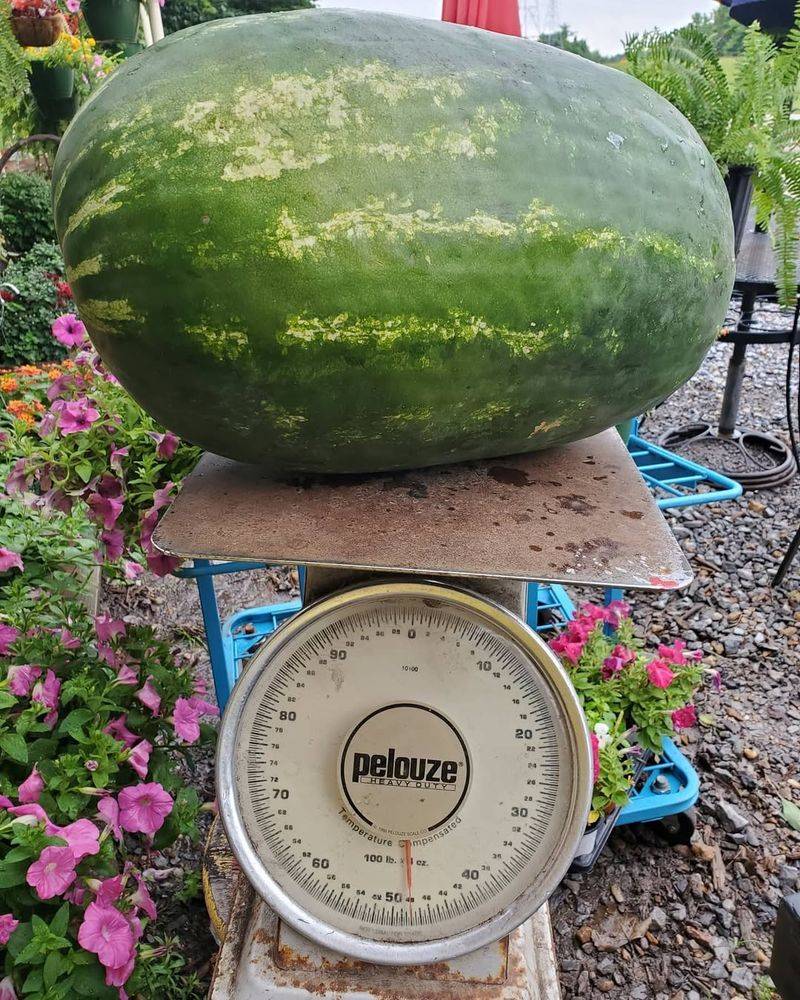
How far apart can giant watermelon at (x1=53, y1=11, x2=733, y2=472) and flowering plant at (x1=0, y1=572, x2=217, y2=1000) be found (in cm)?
54

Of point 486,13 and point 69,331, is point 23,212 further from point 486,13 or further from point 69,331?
point 486,13

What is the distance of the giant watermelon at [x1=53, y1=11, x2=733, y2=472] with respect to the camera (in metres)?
0.84

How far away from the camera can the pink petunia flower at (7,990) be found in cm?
105

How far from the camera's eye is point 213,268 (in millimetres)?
850

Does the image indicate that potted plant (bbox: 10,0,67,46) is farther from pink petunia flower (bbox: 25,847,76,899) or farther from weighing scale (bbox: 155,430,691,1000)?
pink petunia flower (bbox: 25,847,76,899)

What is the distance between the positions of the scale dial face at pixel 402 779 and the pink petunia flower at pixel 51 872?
0.29 metres

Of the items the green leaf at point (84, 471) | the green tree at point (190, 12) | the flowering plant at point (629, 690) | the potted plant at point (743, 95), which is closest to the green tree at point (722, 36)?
the potted plant at point (743, 95)

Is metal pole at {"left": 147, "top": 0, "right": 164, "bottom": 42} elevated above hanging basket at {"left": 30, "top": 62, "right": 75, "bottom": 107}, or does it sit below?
above

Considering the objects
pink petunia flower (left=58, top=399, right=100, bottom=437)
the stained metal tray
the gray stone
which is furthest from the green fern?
the gray stone

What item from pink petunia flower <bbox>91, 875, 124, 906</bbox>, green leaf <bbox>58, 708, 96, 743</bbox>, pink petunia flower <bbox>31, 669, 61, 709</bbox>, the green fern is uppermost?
the green fern

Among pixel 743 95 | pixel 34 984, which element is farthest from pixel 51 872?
pixel 743 95

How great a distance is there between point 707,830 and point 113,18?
A: 15.3 feet

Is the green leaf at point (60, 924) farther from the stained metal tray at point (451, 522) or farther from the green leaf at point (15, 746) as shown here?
the stained metal tray at point (451, 522)

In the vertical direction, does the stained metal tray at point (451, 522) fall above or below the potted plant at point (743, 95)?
below
